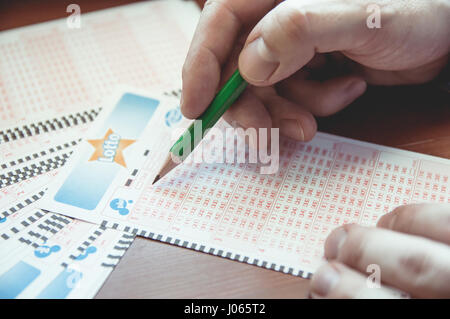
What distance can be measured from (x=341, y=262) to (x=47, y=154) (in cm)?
51

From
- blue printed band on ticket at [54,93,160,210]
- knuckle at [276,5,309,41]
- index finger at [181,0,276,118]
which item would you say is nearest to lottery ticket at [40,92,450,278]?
blue printed band on ticket at [54,93,160,210]

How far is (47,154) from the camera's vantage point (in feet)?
2.50

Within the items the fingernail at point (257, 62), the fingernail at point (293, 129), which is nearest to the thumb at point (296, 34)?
the fingernail at point (257, 62)

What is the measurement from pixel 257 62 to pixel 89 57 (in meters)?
0.50

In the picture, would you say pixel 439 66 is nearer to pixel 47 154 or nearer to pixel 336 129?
pixel 336 129

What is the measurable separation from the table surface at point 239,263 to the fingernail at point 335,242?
0.05 metres

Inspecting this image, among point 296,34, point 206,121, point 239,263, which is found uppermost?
point 296,34

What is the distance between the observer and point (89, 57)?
0.98m

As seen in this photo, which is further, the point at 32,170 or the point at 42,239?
the point at 32,170

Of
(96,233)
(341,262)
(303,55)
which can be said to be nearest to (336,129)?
(303,55)

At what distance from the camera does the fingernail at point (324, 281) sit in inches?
21.0

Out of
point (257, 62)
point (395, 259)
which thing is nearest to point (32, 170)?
point (257, 62)

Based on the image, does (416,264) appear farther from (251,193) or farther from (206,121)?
(206,121)

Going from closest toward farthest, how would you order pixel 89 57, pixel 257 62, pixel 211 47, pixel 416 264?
pixel 416 264 → pixel 257 62 → pixel 211 47 → pixel 89 57
